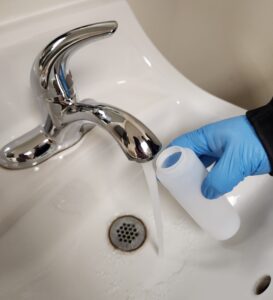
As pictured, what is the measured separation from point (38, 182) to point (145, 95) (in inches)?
7.7

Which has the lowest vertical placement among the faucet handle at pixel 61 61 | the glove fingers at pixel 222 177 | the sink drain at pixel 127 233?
the sink drain at pixel 127 233

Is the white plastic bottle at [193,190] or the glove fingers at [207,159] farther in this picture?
the glove fingers at [207,159]

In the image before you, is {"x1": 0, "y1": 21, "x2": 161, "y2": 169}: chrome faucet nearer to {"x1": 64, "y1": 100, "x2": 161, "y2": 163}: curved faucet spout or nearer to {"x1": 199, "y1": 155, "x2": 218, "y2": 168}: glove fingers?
{"x1": 64, "y1": 100, "x2": 161, "y2": 163}: curved faucet spout

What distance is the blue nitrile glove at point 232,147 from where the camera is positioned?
465mm

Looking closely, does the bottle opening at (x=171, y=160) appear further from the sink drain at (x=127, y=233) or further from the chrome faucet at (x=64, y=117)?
the sink drain at (x=127, y=233)

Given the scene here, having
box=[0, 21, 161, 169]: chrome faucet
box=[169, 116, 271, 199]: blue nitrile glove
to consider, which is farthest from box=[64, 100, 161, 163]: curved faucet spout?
box=[169, 116, 271, 199]: blue nitrile glove

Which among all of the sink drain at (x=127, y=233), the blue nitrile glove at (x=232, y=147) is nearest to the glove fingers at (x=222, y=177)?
the blue nitrile glove at (x=232, y=147)

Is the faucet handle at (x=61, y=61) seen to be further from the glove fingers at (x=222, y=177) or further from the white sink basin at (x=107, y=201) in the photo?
the glove fingers at (x=222, y=177)

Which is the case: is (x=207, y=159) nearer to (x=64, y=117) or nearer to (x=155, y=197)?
(x=155, y=197)

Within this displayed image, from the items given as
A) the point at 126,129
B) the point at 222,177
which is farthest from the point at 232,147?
the point at 126,129

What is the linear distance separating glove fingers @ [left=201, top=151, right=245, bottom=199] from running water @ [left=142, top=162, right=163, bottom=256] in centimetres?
6

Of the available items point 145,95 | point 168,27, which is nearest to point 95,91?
point 145,95

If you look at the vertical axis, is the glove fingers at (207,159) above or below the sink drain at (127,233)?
above

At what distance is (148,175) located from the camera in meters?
0.43
